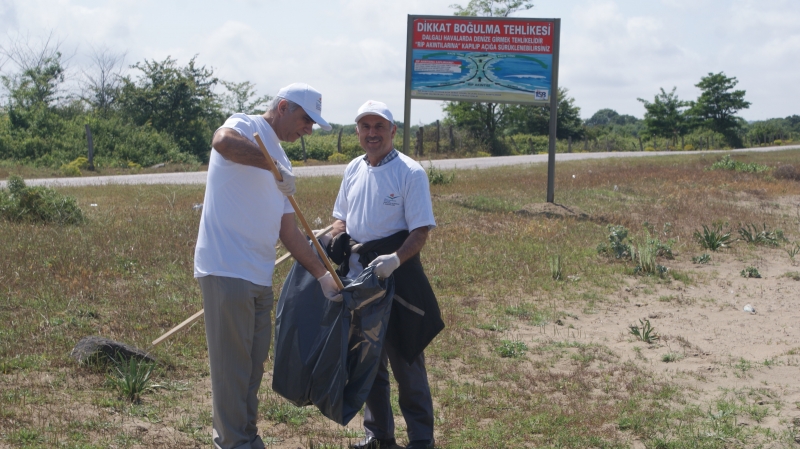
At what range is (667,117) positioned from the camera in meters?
63.4

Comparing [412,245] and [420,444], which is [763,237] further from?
[412,245]

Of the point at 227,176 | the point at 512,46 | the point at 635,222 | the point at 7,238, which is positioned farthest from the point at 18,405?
the point at 512,46

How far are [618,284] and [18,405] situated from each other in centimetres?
611

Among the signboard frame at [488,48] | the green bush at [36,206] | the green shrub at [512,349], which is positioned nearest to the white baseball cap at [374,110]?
the green shrub at [512,349]

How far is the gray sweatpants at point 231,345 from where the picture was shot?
361cm

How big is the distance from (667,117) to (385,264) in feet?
211

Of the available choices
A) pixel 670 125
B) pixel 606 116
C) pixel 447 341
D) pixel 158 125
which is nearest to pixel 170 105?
pixel 158 125

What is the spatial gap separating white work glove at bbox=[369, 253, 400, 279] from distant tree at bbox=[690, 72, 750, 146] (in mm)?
63914

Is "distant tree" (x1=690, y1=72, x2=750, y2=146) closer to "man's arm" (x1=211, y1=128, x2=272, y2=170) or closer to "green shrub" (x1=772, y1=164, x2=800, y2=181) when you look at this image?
"green shrub" (x1=772, y1=164, x2=800, y2=181)

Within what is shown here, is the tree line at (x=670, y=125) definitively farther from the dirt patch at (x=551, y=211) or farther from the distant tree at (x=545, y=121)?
the dirt patch at (x=551, y=211)

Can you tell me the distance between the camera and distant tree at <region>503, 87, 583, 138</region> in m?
56.3

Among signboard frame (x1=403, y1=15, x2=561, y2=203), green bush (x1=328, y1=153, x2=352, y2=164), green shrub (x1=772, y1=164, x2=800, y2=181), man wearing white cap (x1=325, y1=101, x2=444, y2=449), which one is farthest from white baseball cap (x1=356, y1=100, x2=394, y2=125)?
green bush (x1=328, y1=153, x2=352, y2=164)

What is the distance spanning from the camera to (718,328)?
22.6 feet

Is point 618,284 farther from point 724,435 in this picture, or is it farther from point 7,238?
point 7,238
